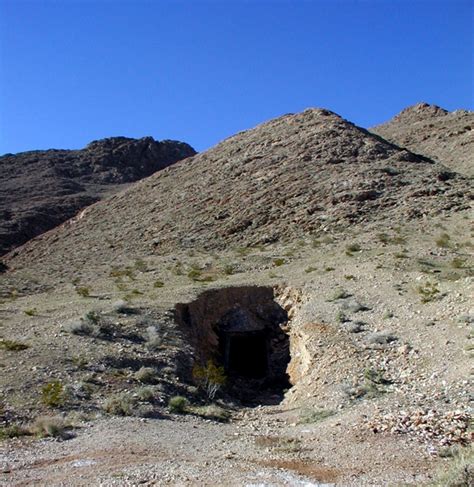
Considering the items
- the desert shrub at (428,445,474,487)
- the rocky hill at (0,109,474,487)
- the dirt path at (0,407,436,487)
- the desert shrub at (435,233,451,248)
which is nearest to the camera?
the desert shrub at (428,445,474,487)

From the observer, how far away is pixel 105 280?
2750cm

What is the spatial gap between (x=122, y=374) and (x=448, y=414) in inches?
293

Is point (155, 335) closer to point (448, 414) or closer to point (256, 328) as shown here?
point (256, 328)

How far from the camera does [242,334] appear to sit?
65.9ft

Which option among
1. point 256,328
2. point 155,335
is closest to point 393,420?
point 155,335

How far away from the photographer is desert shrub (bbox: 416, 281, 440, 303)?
1673cm

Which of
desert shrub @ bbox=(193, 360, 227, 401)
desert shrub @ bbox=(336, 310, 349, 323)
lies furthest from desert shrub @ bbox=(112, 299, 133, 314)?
desert shrub @ bbox=(336, 310, 349, 323)

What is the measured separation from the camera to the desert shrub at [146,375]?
1359 centimetres

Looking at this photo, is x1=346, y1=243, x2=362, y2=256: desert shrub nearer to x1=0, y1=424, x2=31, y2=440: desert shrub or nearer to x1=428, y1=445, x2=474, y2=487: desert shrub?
x1=0, y1=424, x2=31, y2=440: desert shrub

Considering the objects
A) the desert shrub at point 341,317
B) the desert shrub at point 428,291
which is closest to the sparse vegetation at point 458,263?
the desert shrub at point 428,291

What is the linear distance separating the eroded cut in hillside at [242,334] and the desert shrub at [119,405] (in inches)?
177

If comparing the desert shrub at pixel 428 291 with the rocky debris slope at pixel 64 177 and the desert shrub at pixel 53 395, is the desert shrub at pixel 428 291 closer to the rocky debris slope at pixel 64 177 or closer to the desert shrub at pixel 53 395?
the desert shrub at pixel 53 395

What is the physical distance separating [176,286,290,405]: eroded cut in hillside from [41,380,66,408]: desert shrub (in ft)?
16.3

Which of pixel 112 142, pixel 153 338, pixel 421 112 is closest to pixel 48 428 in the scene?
pixel 153 338
